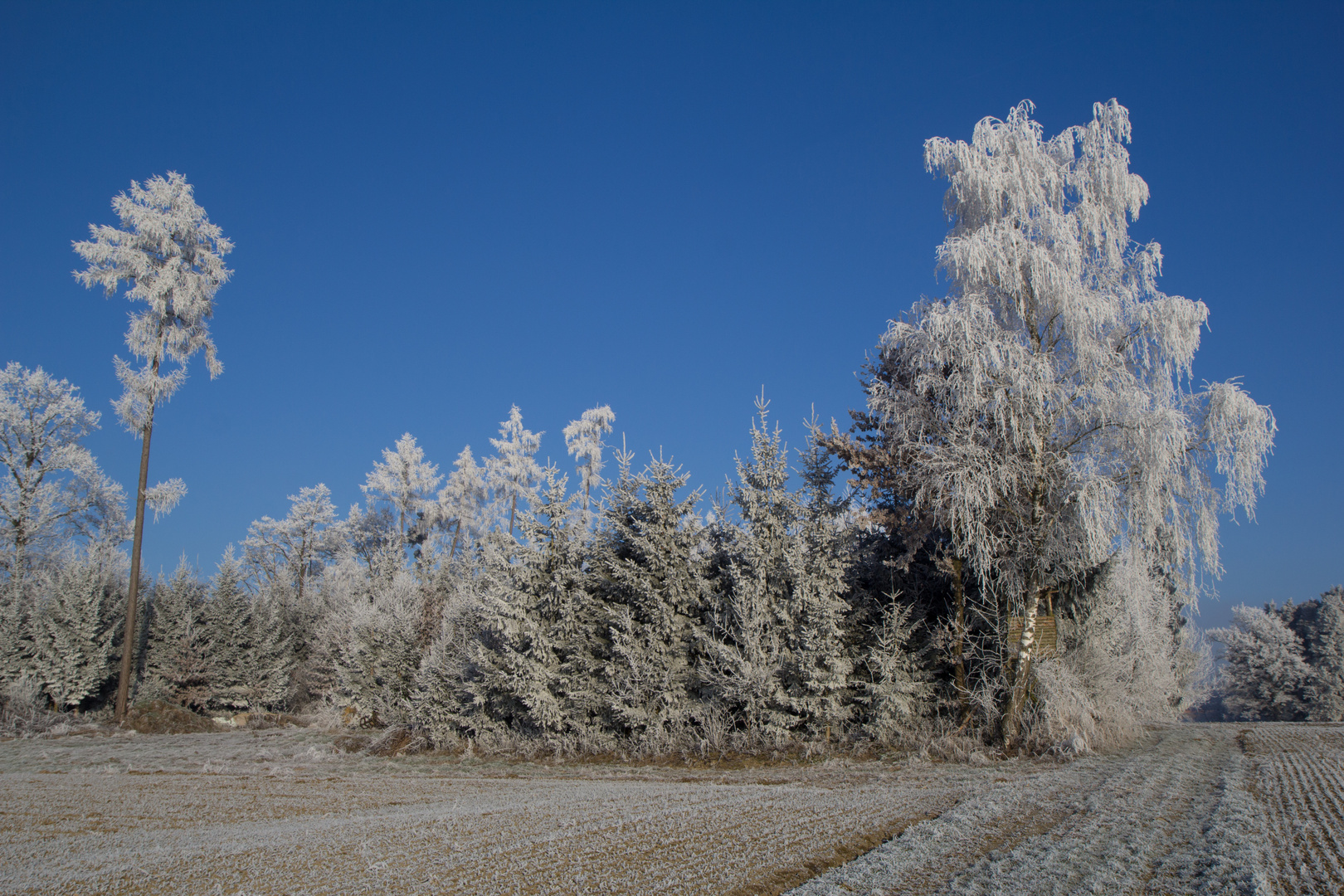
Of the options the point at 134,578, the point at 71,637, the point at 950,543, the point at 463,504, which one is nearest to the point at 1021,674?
the point at 950,543

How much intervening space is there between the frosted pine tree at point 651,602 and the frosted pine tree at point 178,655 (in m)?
18.3

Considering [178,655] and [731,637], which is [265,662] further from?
[731,637]

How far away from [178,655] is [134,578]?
604 cm

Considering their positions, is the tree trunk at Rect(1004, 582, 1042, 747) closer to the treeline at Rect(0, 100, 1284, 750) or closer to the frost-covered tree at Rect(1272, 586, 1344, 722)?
the treeline at Rect(0, 100, 1284, 750)

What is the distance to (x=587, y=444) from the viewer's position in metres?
35.3

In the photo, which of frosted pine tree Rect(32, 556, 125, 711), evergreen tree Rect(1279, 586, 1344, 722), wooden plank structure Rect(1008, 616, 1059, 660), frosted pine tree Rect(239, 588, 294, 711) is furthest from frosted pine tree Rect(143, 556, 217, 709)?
evergreen tree Rect(1279, 586, 1344, 722)

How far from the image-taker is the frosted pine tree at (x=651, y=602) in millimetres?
15156

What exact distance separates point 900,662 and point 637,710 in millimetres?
5484

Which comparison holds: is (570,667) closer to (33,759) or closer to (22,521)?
(33,759)

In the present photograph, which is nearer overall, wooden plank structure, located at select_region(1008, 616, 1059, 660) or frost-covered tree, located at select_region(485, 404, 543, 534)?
wooden plank structure, located at select_region(1008, 616, 1059, 660)

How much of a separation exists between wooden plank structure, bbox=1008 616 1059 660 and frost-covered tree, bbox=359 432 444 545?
103 ft

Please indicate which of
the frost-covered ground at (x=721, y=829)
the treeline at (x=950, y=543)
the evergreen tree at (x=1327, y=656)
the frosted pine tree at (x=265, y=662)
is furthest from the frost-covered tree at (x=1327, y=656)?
the frosted pine tree at (x=265, y=662)

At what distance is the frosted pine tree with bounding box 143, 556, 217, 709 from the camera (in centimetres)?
2538

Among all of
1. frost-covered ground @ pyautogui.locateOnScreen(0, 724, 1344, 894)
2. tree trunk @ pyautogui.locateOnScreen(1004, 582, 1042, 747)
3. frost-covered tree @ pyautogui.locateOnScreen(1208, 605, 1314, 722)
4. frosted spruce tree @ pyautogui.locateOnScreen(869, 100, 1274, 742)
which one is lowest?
frost-covered tree @ pyautogui.locateOnScreen(1208, 605, 1314, 722)
